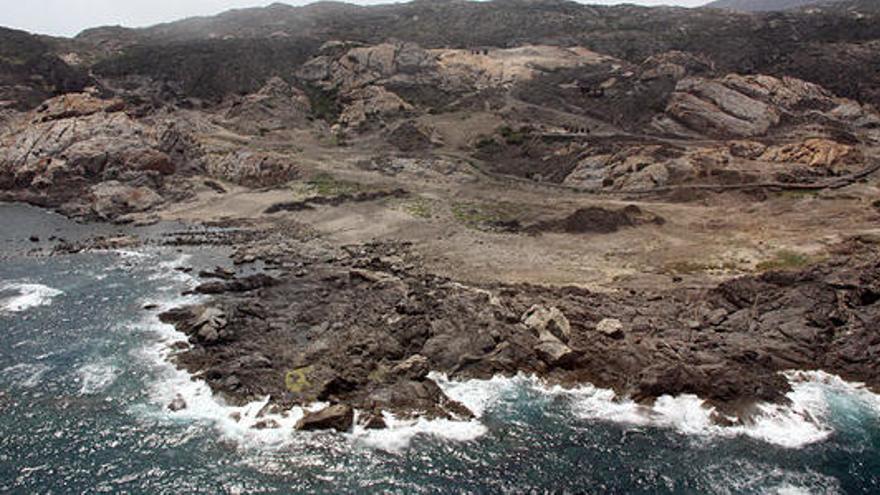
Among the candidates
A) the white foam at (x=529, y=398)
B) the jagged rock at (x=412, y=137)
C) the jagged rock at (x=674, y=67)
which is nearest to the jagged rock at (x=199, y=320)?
the white foam at (x=529, y=398)

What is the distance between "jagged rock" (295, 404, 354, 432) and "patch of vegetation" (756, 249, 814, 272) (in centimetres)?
4318

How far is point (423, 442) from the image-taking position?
123ft

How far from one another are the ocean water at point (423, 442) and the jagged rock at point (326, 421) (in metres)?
0.55

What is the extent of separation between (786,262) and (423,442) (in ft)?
145

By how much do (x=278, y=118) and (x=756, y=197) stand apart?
330ft

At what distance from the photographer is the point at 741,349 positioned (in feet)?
154

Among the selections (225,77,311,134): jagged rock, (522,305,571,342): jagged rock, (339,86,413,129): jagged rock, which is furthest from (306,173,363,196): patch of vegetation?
(522,305,571,342): jagged rock

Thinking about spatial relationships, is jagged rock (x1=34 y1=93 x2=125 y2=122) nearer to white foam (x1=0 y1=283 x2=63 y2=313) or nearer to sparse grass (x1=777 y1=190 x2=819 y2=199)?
white foam (x1=0 y1=283 x2=63 y2=313)

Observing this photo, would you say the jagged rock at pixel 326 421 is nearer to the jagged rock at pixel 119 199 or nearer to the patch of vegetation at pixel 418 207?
the patch of vegetation at pixel 418 207

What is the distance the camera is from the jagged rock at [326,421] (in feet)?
127

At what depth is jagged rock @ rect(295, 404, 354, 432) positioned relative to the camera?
3866 centimetres

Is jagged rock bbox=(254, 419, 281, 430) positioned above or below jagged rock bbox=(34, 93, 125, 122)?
below

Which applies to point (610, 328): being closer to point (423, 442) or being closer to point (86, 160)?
point (423, 442)

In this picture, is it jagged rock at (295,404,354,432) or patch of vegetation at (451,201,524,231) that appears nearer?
jagged rock at (295,404,354,432)
